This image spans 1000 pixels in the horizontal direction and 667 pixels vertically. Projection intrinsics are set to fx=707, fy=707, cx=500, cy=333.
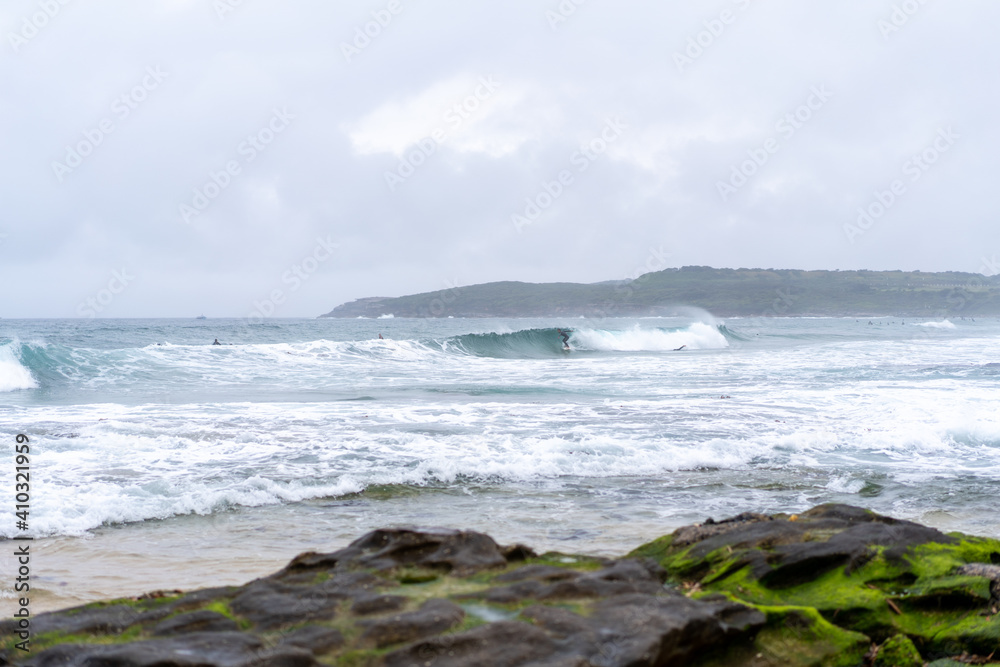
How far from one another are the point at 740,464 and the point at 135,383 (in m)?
18.4

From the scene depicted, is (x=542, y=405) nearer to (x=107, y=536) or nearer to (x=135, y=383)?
(x=107, y=536)

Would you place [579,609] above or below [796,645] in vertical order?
above

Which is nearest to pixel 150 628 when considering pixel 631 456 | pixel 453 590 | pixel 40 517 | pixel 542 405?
pixel 453 590

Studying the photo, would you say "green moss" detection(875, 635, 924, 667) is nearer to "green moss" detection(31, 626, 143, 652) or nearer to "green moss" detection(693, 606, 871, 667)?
"green moss" detection(693, 606, 871, 667)

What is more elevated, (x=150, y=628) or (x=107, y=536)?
(x=150, y=628)

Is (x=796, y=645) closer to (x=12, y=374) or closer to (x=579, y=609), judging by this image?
(x=579, y=609)

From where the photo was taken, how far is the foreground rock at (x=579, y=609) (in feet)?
8.73

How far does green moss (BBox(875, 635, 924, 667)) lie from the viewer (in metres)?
3.14

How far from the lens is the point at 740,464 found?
31.9 feet

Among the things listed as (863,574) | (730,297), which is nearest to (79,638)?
(863,574)

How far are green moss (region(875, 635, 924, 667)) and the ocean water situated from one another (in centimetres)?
273

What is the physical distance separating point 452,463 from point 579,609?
6414 mm

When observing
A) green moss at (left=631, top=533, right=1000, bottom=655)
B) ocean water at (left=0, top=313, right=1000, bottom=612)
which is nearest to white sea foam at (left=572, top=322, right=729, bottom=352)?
ocean water at (left=0, top=313, right=1000, bottom=612)

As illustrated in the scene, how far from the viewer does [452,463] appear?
30.5ft
